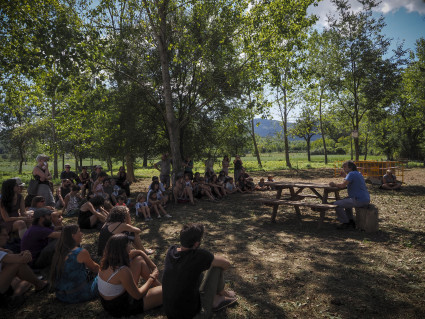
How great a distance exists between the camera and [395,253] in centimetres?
556

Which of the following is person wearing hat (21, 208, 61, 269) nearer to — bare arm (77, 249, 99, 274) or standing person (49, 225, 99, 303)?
standing person (49, 225, 99, 303)

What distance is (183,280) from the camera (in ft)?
9.98

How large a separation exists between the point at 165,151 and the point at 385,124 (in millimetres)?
31444

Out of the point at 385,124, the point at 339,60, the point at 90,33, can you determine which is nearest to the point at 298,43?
the point at 339,60

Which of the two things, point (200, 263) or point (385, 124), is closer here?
point (200, 263)

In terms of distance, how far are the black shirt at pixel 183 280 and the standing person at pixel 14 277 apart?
207 centimetres

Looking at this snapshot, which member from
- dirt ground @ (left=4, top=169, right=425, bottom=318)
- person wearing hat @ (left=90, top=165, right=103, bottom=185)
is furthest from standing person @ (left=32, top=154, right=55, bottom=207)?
person wearing hat @ (left=90, top=165, right=103, bottom=185)

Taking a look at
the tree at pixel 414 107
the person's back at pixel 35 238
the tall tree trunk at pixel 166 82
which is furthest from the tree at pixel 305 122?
the person's back at pixel 35 238

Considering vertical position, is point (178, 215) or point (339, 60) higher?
point (339, 60)

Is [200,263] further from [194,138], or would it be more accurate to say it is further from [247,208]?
[194,138]

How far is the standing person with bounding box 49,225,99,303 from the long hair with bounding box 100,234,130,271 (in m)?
0.72

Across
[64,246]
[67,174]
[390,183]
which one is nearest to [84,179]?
[67,174]

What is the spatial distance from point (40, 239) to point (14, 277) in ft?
2.74

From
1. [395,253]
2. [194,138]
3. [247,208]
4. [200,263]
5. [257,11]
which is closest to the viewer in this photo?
[200,263]
